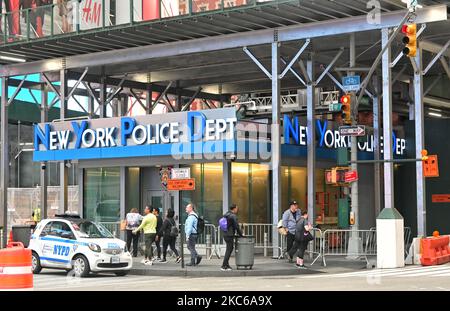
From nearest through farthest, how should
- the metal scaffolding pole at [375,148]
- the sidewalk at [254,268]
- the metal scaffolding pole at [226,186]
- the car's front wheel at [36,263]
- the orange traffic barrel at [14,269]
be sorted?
the orange traffic barrel at [14,269] → the sidewalk at [254,268] → the car's front wheel at [36,263] → the metal scaffolding pole at [226,186] → the metal scaffolding pole at [375,148]

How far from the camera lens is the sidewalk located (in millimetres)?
24938

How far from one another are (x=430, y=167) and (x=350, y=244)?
12.5ft

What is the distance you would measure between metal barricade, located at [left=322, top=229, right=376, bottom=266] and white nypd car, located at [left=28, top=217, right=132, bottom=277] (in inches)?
268

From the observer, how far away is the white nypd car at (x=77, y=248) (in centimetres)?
2423

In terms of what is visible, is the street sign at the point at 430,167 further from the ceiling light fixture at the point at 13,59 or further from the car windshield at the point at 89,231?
the ceiling light fixture at the point at 13,59

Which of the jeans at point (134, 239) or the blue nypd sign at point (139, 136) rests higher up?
the blue nypd sign at point (139, 136)

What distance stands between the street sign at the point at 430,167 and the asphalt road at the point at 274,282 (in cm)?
391

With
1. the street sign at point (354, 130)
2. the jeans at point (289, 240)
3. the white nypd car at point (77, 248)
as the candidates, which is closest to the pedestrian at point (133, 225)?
the white nypd car at point (77, 248)

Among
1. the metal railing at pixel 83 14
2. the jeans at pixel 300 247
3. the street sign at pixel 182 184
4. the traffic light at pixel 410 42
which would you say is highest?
the metal railing at pixel 83 14

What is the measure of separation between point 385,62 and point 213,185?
849cm

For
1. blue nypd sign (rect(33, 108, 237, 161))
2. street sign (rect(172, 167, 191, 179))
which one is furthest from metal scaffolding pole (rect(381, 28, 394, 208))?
street sign (rect(172, 167, 191, 179))

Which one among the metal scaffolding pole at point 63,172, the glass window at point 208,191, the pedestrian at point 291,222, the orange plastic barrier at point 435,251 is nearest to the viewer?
the pedestrian at point 291,222

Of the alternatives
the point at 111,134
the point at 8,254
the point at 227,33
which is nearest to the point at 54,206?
the point at 111,134

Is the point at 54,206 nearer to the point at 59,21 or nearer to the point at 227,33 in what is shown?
the point at 59,21
